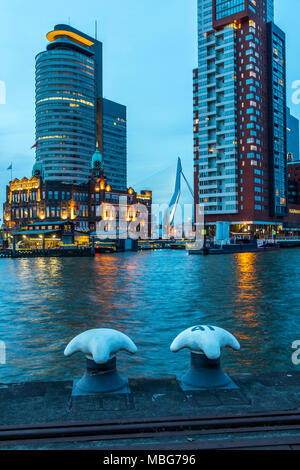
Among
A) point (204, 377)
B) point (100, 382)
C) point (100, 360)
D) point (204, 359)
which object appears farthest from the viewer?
point (204, 359)

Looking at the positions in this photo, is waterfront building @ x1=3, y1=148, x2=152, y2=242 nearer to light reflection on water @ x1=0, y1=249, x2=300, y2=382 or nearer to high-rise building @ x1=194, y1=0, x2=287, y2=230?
high-rise building @ x1=194, y1=0, x2=287, y2=230

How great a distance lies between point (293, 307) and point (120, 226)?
149634mm

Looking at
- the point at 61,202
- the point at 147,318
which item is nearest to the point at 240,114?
the point at 61,202

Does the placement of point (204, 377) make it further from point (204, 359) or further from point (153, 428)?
point (153, 428)

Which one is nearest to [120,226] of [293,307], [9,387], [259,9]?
[259,9]

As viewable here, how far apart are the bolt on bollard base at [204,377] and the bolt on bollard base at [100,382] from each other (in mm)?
1238

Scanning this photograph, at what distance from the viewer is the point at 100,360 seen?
7707mm

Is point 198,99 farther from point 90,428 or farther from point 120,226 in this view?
point 90,428

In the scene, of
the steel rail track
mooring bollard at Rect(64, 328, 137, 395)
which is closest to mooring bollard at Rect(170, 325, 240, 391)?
mooring bollard at Rect(64, 328, 137, 395)

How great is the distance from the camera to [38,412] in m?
6.78

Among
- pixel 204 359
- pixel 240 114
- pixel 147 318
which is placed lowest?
pixel 147 318

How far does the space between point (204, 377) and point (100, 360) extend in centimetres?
210

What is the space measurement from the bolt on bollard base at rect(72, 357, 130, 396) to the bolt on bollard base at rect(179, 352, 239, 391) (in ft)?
4.06

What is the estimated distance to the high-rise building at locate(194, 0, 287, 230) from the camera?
148750 mm
